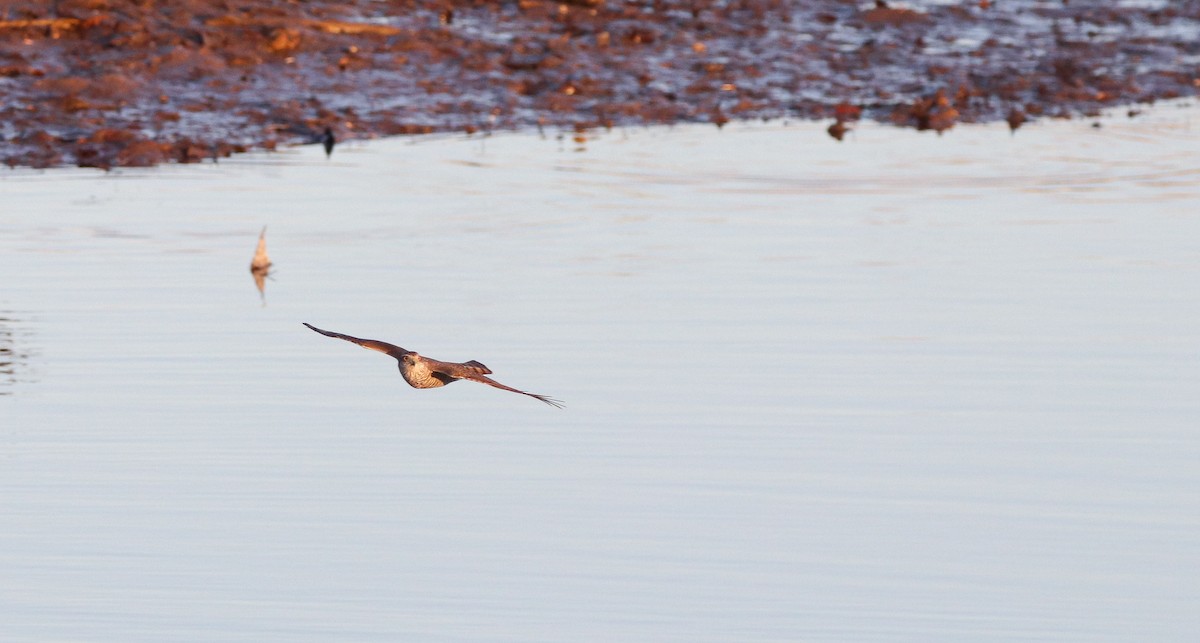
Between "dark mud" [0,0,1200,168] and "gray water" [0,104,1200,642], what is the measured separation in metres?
2.19

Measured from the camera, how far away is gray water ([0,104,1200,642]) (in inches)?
276

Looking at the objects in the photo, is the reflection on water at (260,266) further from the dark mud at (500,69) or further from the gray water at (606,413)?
the dark mud at (500,69)

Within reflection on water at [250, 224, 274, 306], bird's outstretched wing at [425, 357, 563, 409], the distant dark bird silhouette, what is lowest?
the distant dark bird silhouette

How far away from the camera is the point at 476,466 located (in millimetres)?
8352

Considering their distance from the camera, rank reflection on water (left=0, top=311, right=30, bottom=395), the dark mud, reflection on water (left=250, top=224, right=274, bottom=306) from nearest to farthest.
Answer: reflection on water (left=0, top=311, right=30, bottom=395)
reflection on water (left=250, top=224, right=274, bottom=306)
the dark mud

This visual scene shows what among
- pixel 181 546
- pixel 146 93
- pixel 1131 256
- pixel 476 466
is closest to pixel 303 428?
pixel 476 466

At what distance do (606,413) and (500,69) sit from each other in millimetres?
10598

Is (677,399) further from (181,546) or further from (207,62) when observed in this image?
(207,62)

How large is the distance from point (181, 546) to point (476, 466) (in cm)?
126

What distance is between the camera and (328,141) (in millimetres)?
16281

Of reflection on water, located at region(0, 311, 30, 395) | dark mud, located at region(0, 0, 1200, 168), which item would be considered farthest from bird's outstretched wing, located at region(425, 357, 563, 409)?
dark mud, located at region(0, 0, 1200, 168)

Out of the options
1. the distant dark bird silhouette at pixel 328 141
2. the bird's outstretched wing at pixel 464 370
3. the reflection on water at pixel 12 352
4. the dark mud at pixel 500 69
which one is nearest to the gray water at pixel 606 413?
the reflection on water at pixel 12 352

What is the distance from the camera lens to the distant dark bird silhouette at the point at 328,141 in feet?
52.9

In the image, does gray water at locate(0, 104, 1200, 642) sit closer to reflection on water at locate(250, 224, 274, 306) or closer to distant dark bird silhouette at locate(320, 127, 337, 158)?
reflection on water at locate(250, 224, 274, 306)
